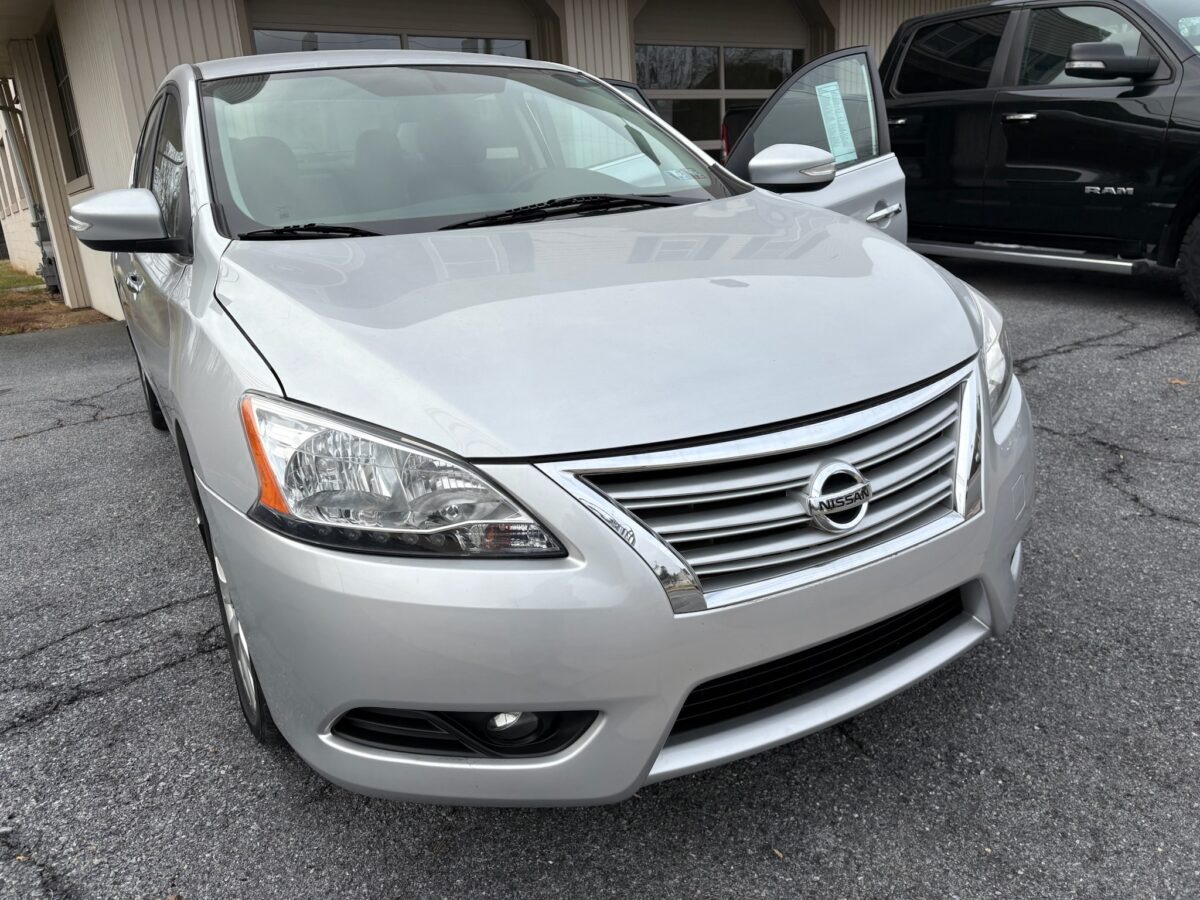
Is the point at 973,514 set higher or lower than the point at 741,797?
higher

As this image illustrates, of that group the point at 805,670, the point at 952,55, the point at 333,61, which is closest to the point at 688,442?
the point at 805,670

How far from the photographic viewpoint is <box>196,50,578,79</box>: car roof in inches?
110

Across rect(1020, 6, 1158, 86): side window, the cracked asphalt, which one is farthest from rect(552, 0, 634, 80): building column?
the cracked asphalt

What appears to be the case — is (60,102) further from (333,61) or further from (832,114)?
(832,114)

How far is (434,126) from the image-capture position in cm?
262

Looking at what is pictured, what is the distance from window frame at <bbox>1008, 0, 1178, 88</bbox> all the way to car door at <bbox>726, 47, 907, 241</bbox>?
167 centimetres

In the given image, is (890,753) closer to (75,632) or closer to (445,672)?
(445,672)

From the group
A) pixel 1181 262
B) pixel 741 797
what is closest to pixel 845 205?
pixel 1181 262

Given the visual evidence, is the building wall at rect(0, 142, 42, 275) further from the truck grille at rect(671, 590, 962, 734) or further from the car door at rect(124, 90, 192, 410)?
→ the truck grille at rect(671, 590, 962, 734)

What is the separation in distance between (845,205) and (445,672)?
3040 mm

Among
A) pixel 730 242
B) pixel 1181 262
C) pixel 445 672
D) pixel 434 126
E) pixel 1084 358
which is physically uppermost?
pixel 434 126

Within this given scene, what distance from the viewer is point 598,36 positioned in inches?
331

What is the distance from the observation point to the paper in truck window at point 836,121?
4.33 meters

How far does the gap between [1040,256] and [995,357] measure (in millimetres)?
4229
